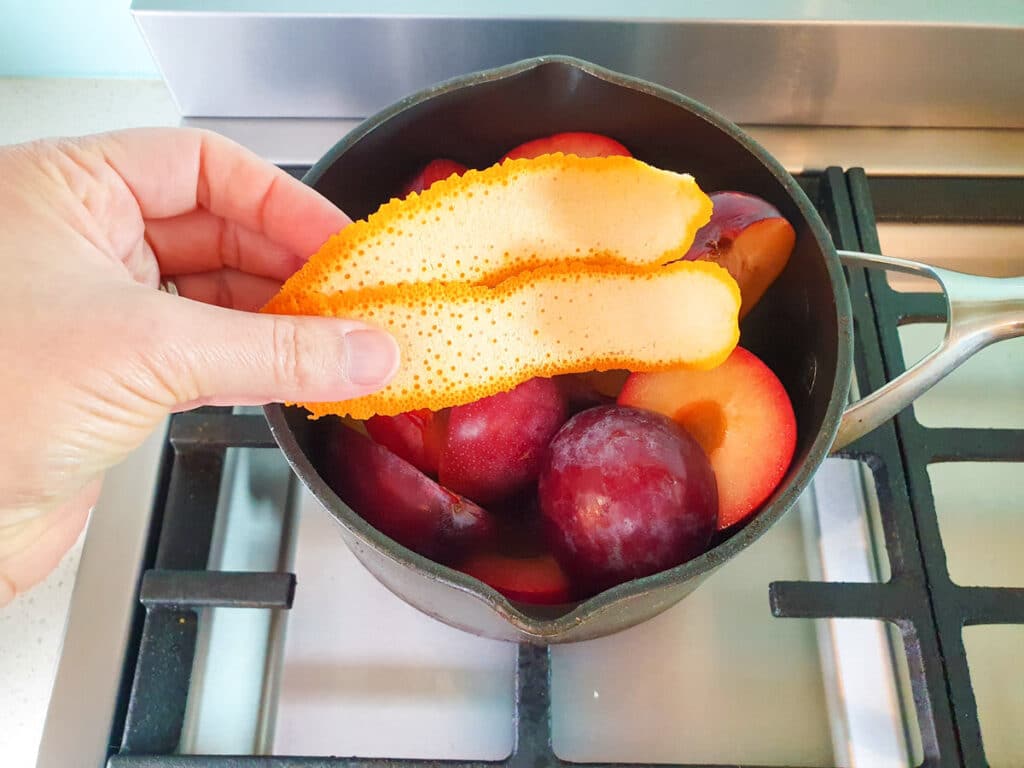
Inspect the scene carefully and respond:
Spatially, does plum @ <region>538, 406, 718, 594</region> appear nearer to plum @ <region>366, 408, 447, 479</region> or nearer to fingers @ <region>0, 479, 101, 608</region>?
plum @ <region>366, 408, 447, 479</region>

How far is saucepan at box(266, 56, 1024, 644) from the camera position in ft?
1.34

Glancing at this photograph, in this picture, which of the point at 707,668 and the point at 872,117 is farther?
the point at 872,117

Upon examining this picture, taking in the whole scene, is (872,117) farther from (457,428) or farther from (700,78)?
(457,428)

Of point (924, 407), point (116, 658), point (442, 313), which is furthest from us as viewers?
point (924, 407)

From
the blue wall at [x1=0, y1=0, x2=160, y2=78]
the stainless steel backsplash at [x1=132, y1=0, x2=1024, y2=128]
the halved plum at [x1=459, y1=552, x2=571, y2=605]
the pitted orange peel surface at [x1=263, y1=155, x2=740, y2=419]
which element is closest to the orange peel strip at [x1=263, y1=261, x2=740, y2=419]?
the pitted orange peel surface at [x1=263, y1=155, x2=740, y2=419]

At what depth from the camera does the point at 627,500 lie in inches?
15.7

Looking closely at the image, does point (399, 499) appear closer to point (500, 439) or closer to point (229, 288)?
point (500, 439)

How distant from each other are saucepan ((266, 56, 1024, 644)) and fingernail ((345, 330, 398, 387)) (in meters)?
0.04

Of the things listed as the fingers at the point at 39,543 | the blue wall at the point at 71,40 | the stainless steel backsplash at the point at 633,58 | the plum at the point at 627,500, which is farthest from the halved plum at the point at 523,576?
the blue wall at the point at 71,40

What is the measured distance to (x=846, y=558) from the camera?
54cm

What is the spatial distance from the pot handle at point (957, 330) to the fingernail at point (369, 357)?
0.24m

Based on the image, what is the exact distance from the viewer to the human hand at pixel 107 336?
1.16 ft

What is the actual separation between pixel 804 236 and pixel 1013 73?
0.34 metres

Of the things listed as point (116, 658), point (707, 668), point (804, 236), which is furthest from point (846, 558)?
point (116, 658)
